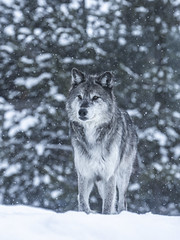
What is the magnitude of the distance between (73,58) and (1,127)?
2328 millimetres

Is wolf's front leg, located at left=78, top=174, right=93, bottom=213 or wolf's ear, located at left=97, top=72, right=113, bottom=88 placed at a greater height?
wolf's ear, located at left=97, top=72, right=113, bottom=88

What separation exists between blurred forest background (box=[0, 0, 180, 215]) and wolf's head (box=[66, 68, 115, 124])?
381 cm

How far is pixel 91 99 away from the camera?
18.9 feet

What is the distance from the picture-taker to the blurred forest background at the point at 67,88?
9930 millimetres

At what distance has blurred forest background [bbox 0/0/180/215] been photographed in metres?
9.93

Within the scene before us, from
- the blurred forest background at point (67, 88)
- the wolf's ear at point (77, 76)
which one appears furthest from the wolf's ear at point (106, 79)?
the blurred forest background at point (67, 88)

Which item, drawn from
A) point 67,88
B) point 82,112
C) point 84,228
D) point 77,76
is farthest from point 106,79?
point 67,88

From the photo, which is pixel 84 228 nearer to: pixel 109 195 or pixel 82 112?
pixel 82 112

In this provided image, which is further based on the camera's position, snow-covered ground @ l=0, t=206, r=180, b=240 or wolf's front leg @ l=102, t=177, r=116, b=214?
wolf's front leg @ l=102, t=177, r=116, b=214

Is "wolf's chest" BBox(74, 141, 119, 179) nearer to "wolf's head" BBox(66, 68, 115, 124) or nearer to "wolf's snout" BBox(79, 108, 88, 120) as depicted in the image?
"wolf's head" BBox(66, 68, 115, 124)

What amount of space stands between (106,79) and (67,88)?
3.95 metres

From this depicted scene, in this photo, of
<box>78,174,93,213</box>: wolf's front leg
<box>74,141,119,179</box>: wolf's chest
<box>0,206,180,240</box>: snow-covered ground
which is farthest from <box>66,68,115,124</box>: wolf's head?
<box>0,206,180,240</box>: snow-covered ground

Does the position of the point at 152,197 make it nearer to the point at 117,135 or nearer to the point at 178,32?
the point at 178,32

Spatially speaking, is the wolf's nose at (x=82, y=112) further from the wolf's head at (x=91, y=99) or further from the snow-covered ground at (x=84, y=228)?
the snow-covered ground at (x=84, y=228)
